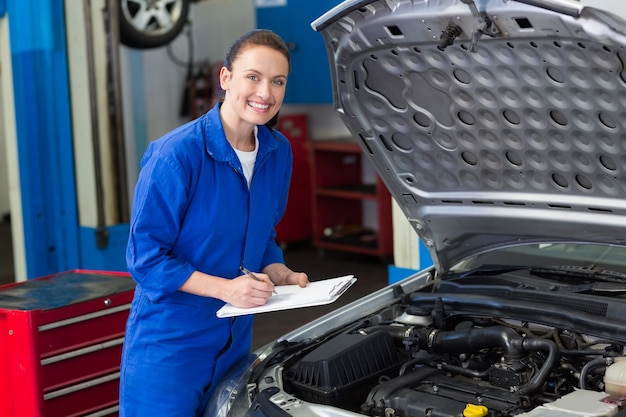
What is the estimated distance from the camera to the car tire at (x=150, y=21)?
6.19 meters

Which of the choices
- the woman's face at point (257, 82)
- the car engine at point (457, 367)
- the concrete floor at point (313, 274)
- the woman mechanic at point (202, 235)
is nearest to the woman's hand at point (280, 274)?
the woman mechanic at point (202, 235)

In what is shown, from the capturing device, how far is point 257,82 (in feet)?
7.36

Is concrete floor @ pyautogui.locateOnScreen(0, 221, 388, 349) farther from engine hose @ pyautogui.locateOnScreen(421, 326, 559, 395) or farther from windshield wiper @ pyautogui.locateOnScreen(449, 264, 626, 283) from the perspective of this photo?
engine hose @ pyautogui.locateOnScreen(421, 326, 559, 395)

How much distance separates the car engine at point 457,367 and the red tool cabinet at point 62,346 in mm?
897

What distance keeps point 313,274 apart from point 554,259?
3.93m

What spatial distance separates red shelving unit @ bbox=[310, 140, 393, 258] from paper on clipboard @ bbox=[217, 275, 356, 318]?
4.24 metres

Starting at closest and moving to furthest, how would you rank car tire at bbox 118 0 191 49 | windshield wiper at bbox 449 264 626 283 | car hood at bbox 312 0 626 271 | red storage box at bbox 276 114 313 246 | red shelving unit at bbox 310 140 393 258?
car hood at bbox 312 0 626 271
windshield wiper at bbox 449 264 626 283
car tire at bbox 118 0 191 49
red shelving unit at bbox 310 140 393 258
red storage box at bbox 276 114 313 246

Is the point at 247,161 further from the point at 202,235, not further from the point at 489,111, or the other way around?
the point at 489,111

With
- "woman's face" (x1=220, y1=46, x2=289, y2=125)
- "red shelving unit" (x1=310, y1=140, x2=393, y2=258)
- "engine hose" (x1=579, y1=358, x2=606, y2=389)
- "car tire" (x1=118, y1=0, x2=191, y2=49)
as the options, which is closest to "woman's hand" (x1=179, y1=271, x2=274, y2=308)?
"woman's face" (x1=220, y1=46, x2=289, y2=125)

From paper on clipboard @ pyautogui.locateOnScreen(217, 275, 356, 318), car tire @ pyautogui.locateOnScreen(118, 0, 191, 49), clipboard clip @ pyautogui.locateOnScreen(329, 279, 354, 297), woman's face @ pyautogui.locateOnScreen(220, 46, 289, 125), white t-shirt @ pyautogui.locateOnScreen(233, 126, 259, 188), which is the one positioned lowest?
paper on clipboard @ pyautogui.locateOnScreen(217, 275, 356, 318)

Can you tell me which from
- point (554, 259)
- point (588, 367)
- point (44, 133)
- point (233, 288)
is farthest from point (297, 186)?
point (588, 367)

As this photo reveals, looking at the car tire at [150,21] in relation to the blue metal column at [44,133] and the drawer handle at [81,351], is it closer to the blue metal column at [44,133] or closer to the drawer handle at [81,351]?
the blue metal column at [44,133]

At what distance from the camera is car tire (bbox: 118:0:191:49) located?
20.3 feet

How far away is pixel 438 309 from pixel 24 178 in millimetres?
4221
